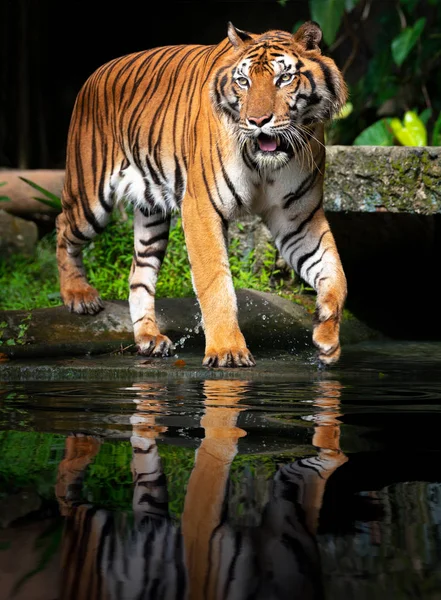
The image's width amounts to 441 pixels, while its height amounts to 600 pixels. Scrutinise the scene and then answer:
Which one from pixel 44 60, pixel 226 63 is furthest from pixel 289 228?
pixel 44 60

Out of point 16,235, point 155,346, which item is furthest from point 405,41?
point 155,346

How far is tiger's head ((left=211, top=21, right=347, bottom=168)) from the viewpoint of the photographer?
14.3 feet

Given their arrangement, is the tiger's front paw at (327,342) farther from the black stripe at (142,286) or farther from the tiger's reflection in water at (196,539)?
the tiger's reflection in water at (196,539)

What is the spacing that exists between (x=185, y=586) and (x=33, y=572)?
9.0 inches

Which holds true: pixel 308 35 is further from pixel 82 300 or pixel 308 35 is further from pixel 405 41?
pixel 405 41

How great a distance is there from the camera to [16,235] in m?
8.19

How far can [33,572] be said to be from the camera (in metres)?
1.62

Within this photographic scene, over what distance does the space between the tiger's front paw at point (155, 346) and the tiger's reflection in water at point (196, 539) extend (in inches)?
103

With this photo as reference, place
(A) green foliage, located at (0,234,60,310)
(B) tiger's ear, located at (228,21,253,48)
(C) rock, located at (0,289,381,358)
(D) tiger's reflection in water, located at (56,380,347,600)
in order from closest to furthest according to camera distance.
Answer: (D) tiger's reflection in water, located at (56,380,347,600)
(B) tiger's ear, located at (228,21,253,48)
(C) rock, located at (0,289,381,358)
(A) green foliage, located at (0,234,60,310)

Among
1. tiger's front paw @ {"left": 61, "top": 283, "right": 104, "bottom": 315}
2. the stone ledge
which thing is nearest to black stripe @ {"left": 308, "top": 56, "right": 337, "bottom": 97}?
the stone ledge

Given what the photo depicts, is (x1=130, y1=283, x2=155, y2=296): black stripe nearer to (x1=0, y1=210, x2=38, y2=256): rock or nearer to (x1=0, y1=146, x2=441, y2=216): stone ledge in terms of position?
(x1=0, y1=146, x2=441, y2=216): stone ledge

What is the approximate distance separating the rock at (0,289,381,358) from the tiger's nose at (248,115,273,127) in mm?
1520

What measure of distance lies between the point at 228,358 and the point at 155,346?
2.79ft

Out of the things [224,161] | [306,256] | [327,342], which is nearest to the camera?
[327,342]
